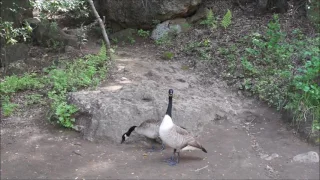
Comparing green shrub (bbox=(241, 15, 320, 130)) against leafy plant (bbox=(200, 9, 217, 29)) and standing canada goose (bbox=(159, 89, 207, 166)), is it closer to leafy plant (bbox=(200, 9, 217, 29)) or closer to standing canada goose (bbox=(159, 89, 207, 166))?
leafy plant (bbox=(200, 9, 217, 29))

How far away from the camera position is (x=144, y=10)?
1150 centimetres

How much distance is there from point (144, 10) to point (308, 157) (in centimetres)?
756

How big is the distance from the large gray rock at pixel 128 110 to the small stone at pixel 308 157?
62.9 inches

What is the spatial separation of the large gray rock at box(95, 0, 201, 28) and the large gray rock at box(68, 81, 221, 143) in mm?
4960

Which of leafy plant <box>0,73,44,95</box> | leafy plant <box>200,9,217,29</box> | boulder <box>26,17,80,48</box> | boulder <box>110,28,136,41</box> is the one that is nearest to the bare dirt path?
leafy plant <box>0,73,44,95</box>

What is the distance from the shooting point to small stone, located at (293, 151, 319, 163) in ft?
17.0

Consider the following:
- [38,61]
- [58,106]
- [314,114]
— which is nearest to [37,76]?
[38,61]

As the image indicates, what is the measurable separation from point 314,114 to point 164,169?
8.30 feet

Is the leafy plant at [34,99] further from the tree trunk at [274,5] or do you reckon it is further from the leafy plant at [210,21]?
the tree trunk at [274,5]

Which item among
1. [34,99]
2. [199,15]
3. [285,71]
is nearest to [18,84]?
[34,99]

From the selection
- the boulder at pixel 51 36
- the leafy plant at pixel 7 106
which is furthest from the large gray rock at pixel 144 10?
the leafy plant at pixel 7 106

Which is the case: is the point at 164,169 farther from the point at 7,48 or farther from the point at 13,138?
the point at 7,48

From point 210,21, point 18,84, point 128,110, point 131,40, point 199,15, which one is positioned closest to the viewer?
point 128,110

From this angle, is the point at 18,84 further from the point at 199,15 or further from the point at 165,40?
the point at 199,15
